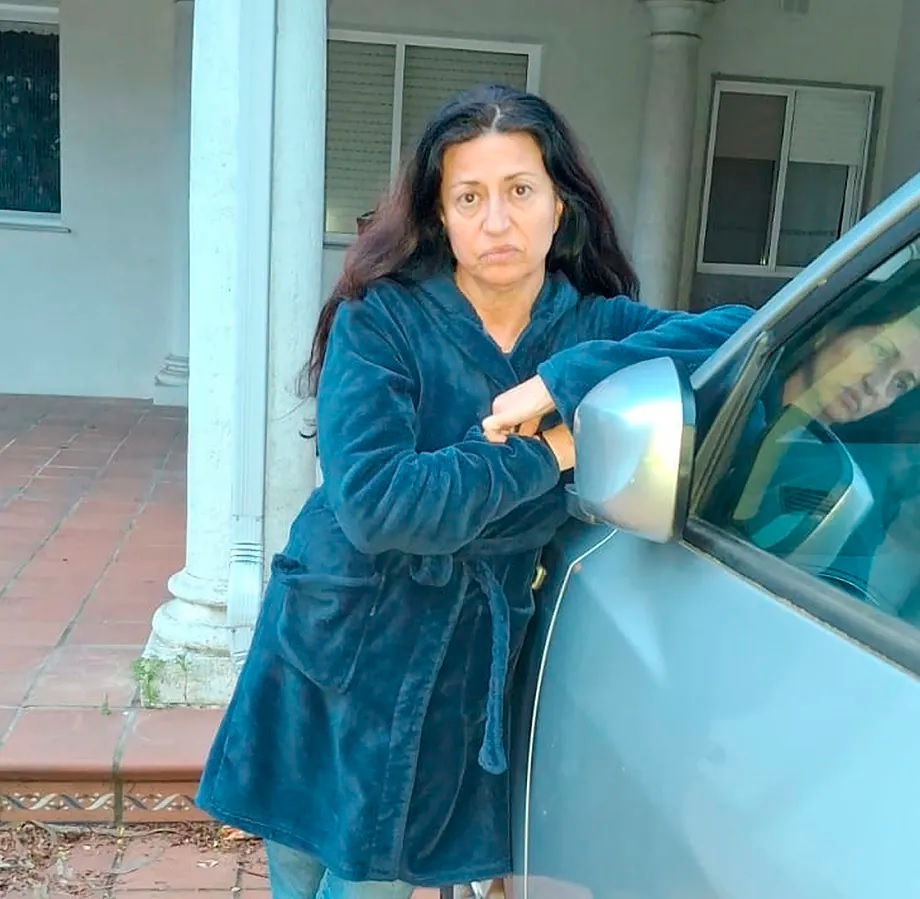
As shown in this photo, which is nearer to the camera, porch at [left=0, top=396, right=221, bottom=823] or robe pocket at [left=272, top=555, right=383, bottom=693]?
robe pocket at [left=272, top=555, right=383, bottom=693]

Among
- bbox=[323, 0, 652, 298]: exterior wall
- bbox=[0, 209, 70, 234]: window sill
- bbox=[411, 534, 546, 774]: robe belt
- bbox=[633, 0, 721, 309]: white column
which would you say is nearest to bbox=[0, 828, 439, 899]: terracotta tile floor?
bbox=[411, 534, 546, 774]: robe belt

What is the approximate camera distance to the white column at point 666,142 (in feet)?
23.5

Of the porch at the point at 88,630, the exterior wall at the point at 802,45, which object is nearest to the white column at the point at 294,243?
the porch at the point at 88,630

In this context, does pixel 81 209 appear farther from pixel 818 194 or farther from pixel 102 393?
pixel 818 194

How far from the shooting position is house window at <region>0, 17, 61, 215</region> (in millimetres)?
7465

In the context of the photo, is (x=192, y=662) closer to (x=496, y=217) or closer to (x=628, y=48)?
(x=496, y=217)

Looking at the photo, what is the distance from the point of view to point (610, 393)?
136 centimetres

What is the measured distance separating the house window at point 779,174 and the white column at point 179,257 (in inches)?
142

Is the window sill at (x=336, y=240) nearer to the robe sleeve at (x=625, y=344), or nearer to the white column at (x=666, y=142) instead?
the white column at (x=666, y=142)

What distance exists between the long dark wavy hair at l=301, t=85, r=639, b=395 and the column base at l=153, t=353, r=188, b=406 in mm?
5897

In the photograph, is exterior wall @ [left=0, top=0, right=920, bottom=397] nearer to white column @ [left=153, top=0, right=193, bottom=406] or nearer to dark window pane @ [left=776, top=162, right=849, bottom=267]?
white column @ [left=153, top=0, right=193, bottom=406]

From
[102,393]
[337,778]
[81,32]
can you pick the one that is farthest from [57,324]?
[337,778]

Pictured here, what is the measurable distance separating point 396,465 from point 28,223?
6.86 meters

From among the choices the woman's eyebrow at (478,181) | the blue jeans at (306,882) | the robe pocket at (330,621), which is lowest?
the blue jeans at (306,882)
